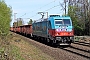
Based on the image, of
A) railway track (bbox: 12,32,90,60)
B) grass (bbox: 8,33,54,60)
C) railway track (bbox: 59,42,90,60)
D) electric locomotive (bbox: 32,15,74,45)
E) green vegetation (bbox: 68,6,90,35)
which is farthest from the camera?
green vegetation (bbox: 68,6,90,35)

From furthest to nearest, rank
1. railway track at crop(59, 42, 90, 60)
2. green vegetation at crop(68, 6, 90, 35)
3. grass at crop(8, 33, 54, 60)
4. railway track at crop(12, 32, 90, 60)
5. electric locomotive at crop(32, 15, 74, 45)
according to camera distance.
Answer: green vegetation at crop(68, 6, 90, 35) < electric locomotive at crop(32, 15, 74, 45) < railway track at crop(59, 42, 90, 60) < railway track at crop(12, 32, 90, 60) < grass at crop(8, 33, 54, 60)

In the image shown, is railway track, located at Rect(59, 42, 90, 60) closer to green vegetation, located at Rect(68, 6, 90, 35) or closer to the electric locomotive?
the electric locomotive

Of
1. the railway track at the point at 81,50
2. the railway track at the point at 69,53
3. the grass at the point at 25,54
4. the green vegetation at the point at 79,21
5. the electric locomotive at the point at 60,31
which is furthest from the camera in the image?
the green vegetation at the point at 79,21

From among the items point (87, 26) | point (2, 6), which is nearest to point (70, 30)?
point (2, 6)

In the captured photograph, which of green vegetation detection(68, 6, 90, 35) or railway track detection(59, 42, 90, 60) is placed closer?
railway track detection(59, 42, 90, 60)

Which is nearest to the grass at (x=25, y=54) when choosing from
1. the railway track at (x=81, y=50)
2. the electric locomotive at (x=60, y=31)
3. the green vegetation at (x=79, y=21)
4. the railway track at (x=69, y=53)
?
the railway track at (x=69, y=53)

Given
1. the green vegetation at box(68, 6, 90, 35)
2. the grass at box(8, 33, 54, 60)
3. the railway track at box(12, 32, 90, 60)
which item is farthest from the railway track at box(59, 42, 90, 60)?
the green vegetation at box(68, 6, 90, 35)

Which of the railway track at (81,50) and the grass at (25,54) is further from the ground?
the grass at (25,54)

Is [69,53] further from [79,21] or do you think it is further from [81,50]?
[79,21]

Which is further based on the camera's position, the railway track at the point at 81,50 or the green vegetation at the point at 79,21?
the green vegetation at the point at 79,21

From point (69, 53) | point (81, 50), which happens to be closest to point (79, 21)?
point (81, 50)

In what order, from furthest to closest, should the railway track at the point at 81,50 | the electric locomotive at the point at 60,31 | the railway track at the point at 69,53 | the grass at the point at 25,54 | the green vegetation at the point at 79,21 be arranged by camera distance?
the green vegetation at the point at 79,21 → the electric locomotive at the point at 60,31 → the railway track at the point at 81,50 → the railway track at the point at 69,53 → the grass at the point at 25,54

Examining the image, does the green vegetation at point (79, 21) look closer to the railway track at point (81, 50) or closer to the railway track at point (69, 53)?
the railway track at point (81, 50)

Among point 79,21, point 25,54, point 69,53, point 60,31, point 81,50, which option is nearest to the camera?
point 25,54
